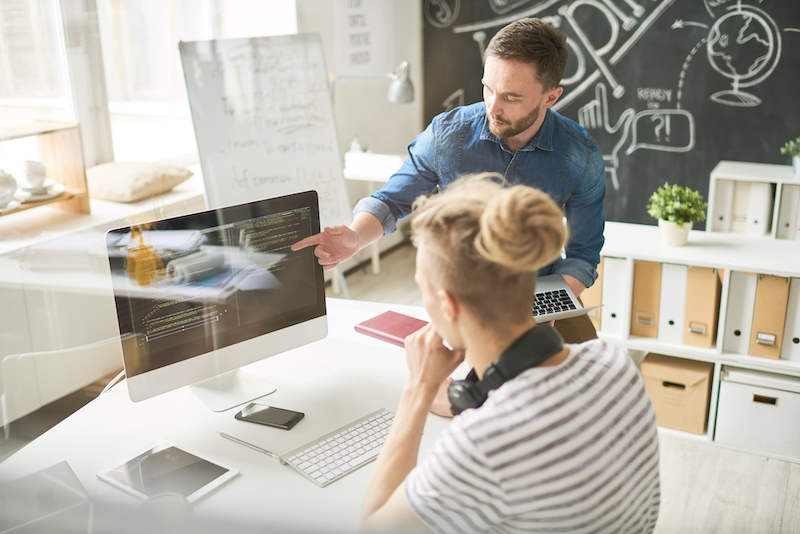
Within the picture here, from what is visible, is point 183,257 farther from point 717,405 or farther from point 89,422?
point 717,405

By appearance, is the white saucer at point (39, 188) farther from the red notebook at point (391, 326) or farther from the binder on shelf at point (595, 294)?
the binder on shelf at point (595, 294)

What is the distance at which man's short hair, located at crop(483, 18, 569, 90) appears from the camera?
1.59 meters

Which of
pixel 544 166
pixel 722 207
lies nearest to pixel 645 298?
pixel 544 166

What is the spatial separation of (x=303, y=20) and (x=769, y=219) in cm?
252

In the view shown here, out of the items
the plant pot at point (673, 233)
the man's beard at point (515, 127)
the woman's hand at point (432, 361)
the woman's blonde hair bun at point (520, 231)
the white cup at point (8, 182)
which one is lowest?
the plant pot at point (673, 233)

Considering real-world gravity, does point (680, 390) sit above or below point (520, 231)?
below

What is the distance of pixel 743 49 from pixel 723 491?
245cm

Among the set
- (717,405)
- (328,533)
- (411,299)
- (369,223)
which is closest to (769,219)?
(717,405)

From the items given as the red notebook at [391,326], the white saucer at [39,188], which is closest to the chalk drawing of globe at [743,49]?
the red notebook at [391,326]

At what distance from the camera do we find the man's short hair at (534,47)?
159cm

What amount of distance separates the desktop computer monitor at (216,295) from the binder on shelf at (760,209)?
8.32 feet

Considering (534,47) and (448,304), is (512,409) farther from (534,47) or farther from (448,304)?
(534,47)

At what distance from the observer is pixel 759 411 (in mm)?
2342

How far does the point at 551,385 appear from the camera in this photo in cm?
80
